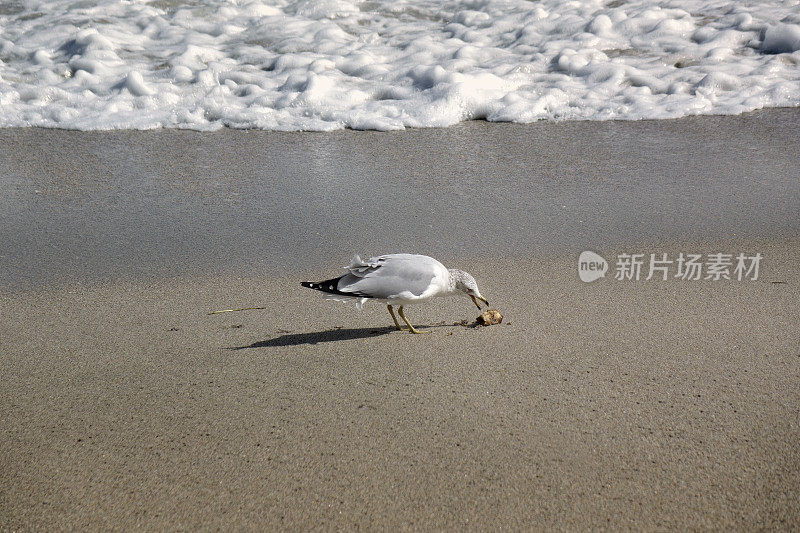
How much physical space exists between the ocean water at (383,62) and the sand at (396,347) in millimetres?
979

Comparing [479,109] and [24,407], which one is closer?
[24,407]

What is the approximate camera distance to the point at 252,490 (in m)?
2.25

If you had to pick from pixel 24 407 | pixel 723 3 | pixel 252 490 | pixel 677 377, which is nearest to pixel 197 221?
pixel 24 407

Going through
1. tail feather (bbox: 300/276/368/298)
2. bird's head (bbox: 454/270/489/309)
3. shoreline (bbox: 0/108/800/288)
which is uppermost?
tail feather (bbox: 300/276/368/298)

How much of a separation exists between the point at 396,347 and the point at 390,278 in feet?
1.04

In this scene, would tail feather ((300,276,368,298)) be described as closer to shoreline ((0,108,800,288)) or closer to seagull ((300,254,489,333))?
seagull ((300,254,489,333))

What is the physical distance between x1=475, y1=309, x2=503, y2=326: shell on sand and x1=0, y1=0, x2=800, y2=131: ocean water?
314cm

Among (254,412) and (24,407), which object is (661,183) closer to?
(254,412)

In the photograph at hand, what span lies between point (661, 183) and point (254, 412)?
11.1ft

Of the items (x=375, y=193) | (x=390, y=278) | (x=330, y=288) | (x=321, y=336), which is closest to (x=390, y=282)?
(x=390, y=278)

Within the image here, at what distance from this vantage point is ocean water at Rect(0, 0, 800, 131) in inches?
251

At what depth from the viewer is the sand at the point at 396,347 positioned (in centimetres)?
224

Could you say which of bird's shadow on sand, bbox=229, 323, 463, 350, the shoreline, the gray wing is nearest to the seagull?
the gray wing

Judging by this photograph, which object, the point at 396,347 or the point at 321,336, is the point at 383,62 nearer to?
the point at 321,336
